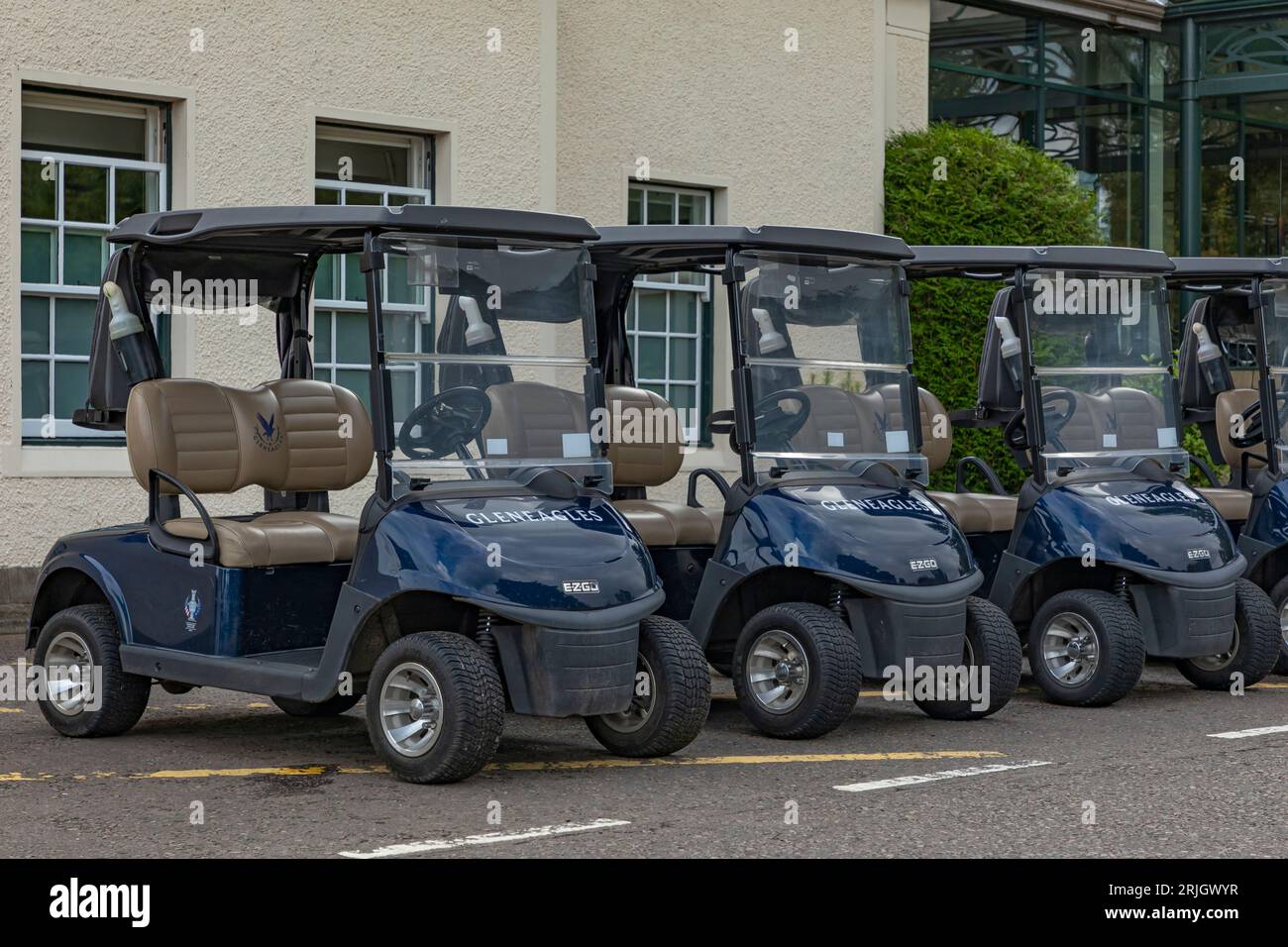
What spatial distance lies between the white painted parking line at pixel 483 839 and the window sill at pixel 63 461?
5498mm

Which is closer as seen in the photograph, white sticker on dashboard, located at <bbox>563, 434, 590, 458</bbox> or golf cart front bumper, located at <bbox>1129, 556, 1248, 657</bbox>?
white sticker on dashboard, located at <bbox>563, 434, 590, 458</bbox>

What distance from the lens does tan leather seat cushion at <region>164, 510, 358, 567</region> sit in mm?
7234

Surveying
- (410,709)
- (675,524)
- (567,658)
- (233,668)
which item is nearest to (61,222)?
(675,524)

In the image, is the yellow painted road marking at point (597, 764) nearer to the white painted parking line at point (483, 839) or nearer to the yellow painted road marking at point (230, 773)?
the yellow painted road marking at point (230, 773)

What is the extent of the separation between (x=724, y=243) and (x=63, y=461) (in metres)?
4.57

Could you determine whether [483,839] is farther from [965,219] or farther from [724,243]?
[965,219]

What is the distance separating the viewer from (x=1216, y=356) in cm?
1042

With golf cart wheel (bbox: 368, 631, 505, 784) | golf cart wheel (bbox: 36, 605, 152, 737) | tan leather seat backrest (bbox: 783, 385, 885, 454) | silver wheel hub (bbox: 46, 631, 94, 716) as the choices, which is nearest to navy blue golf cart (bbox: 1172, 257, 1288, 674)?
tan leather seat backrest (bbox: 783, 385, 885, 454)

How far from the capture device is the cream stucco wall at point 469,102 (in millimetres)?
11031

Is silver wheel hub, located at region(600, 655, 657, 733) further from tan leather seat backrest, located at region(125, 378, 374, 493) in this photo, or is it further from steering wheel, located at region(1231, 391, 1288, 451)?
steering wheel, located at region(1231, 391, 1288, 451)

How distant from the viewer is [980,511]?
30.7 ft

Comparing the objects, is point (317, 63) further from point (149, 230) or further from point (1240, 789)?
point (1240, 789)

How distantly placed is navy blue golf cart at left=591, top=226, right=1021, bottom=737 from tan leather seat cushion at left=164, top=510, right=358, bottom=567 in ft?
4.74

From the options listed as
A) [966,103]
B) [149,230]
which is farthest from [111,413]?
[966,103]
